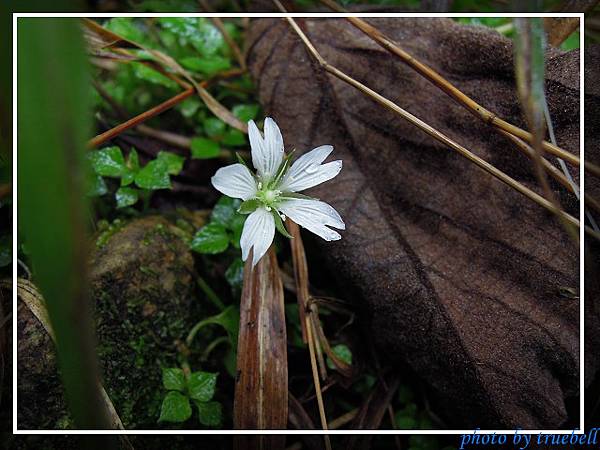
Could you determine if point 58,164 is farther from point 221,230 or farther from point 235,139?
point 235,139

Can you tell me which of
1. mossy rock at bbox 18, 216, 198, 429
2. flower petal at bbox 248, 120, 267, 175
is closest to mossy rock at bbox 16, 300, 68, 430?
mossy rock at bbox 18, 216, 198, 429

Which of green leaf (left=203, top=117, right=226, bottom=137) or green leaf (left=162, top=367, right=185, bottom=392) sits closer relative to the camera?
green leaf (left=162, top=367, right=185, bottom=392)

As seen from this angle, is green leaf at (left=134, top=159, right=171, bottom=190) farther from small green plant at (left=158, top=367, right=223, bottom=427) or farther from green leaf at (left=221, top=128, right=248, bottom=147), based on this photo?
small green plant at (left=158, top=367, right=223, bottom=427)

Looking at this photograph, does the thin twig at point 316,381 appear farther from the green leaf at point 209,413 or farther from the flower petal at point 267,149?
the flower petal at point 267,149

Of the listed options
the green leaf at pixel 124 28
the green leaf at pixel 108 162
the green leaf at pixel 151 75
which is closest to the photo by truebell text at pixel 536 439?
the green leaf at pixel 108 162

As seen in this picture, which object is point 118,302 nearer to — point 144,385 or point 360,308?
point 144,385

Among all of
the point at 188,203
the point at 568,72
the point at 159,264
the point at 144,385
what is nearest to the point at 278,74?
the point at 188,203
